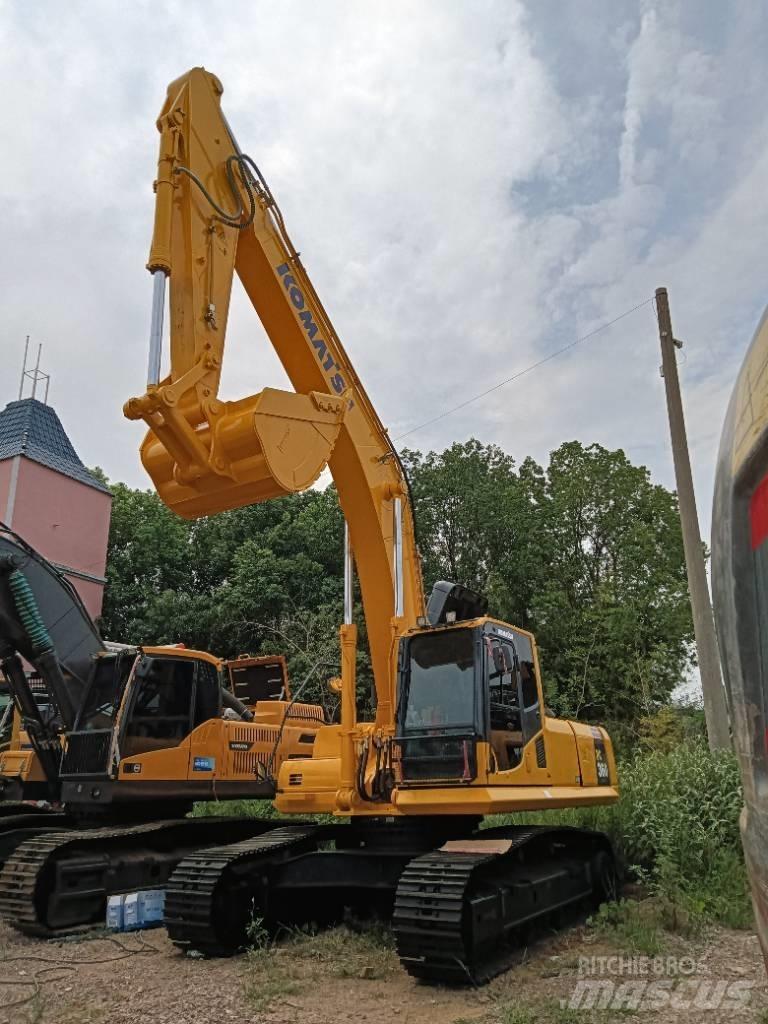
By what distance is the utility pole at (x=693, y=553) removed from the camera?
34.6 feet

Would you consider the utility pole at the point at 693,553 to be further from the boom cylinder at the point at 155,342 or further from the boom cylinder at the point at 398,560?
the boom cylinder at the point at 155,342

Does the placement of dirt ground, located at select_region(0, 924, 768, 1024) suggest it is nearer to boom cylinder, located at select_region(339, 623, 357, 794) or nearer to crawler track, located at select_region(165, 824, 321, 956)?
crawler track, located at select_region(165, 824, 321, 956)

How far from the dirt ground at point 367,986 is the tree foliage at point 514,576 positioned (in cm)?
1490

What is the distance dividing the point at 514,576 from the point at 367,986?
2040cm

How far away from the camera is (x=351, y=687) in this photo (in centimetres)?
686

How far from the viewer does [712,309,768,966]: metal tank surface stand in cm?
156

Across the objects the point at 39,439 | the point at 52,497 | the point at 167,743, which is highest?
the point at 39,439

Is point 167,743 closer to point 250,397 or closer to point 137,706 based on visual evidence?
point 137,706

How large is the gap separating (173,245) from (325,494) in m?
24.2

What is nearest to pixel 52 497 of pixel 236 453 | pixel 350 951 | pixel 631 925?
pixel 236 453

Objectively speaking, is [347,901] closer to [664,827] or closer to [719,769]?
[664,827]

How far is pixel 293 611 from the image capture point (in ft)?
88.0

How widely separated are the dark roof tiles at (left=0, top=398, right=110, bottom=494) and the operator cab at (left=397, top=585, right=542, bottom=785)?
682 inches

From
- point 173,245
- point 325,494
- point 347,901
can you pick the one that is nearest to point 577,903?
point 347,901
